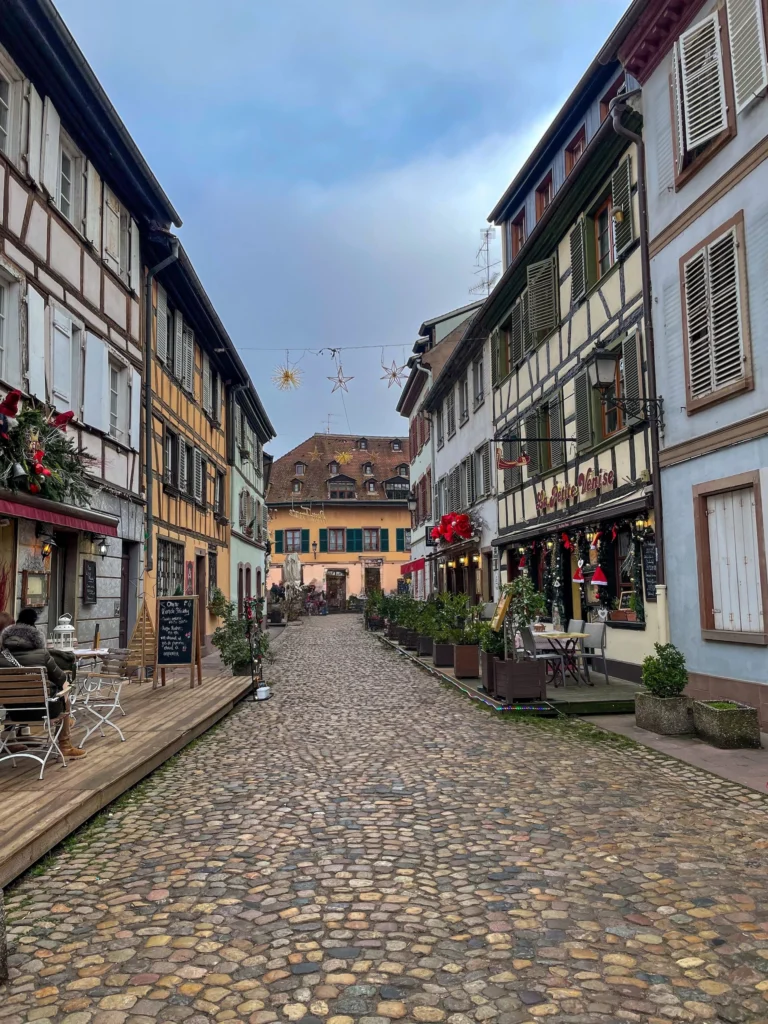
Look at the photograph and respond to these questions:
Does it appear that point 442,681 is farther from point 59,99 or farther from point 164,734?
point 59,99

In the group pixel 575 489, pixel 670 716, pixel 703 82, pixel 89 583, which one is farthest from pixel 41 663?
pixel 575 489

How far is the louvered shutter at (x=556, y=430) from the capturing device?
1477 centimetres

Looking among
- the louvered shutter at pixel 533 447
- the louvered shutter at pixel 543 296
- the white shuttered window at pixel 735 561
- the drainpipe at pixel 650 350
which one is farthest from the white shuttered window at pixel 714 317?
the louvered shutter at pixel 533 447

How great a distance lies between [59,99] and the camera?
1061 cm

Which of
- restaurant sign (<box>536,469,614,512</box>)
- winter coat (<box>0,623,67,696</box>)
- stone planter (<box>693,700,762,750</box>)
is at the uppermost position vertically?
restaurant sign (<box>536,469,614,512</box>)

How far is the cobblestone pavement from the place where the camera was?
2.92 m

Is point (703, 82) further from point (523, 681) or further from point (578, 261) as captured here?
point (523, 681)

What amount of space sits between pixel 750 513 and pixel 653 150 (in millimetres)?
5073

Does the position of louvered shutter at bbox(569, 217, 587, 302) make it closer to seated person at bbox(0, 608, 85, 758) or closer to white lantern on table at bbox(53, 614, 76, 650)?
white lantern on table at bbox(53, 614, 76, 650)

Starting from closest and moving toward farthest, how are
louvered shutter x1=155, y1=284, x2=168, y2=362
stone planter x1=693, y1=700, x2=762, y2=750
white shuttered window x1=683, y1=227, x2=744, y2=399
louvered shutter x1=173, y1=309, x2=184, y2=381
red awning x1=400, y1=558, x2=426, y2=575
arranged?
stone planter x1=693, y1=700, x2=762, y2=750 < white shuttered window x1=683, y1=227, x2=744, y2=399 < louvered shutter x1=155, y1=284, x2=168, y2=362 < louvered shutter x1=173, y1=309, x2=184, y2=381 < red awning x1=400, y1=558, x2=426, y2=575

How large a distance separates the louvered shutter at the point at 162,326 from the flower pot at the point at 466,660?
26.0 ft

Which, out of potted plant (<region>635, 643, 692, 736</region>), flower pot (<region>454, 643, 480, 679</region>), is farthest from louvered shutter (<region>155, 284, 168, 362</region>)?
potted plant (<region>635, 643, 692, 736</region>)

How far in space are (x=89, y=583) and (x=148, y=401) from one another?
4.17 metres

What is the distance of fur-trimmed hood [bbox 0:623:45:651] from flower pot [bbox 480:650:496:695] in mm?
5808
